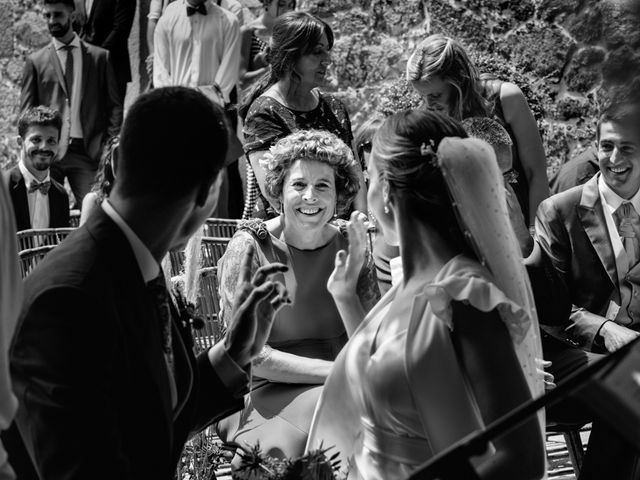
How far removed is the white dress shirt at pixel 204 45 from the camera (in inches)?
336

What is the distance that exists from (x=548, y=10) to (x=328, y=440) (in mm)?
6163

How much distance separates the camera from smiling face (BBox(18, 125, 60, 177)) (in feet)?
25.8

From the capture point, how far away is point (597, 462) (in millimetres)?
2814

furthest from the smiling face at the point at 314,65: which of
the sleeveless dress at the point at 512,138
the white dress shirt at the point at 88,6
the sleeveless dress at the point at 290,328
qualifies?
the white dress shirt at the point at 88,6

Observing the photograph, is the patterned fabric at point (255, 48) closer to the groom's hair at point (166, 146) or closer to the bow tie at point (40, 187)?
the bow tie at point (40, 187)

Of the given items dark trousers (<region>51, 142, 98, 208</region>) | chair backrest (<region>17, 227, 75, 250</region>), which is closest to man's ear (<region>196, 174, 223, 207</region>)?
chair backrest (<region>17, 227, 75, 250</region>)

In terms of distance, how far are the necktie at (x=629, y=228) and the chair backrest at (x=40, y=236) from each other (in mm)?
3146

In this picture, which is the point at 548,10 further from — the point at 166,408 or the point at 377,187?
the point at 166,408

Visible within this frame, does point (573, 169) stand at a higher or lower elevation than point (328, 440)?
higher

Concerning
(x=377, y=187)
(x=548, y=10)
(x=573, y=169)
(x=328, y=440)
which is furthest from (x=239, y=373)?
(x=548, y=10)

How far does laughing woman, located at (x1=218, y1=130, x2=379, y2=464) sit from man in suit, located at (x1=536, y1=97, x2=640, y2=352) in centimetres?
A: 80

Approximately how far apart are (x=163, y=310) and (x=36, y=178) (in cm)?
542

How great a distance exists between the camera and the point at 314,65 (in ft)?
19.2

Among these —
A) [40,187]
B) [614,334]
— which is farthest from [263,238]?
[40,187]
